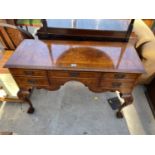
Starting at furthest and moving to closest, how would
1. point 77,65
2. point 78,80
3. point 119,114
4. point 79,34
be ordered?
point 119,114, point 79,34, point 78,80, point 77,65

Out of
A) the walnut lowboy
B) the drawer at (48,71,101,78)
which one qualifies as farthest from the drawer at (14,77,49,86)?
the drawer at (48,71,101,78)

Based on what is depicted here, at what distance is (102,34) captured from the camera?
4.11ft

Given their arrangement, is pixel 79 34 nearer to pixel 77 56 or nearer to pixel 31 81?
pixel 77 56

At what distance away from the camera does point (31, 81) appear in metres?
1.16

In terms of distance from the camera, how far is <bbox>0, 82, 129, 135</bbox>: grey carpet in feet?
4.67

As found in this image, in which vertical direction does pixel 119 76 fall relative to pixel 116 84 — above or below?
above

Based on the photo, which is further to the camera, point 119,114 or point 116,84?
point 119,114

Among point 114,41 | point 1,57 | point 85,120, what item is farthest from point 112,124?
point 1,57

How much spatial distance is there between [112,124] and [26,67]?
42.7 inches

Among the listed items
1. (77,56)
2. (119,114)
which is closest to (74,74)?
(77,56)

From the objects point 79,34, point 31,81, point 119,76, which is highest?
point 79,34

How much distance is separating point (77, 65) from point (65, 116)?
770 mm

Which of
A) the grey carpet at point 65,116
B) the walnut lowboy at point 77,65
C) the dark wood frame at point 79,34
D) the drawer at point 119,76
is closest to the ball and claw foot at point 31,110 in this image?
the grey carpet at point 65,116
